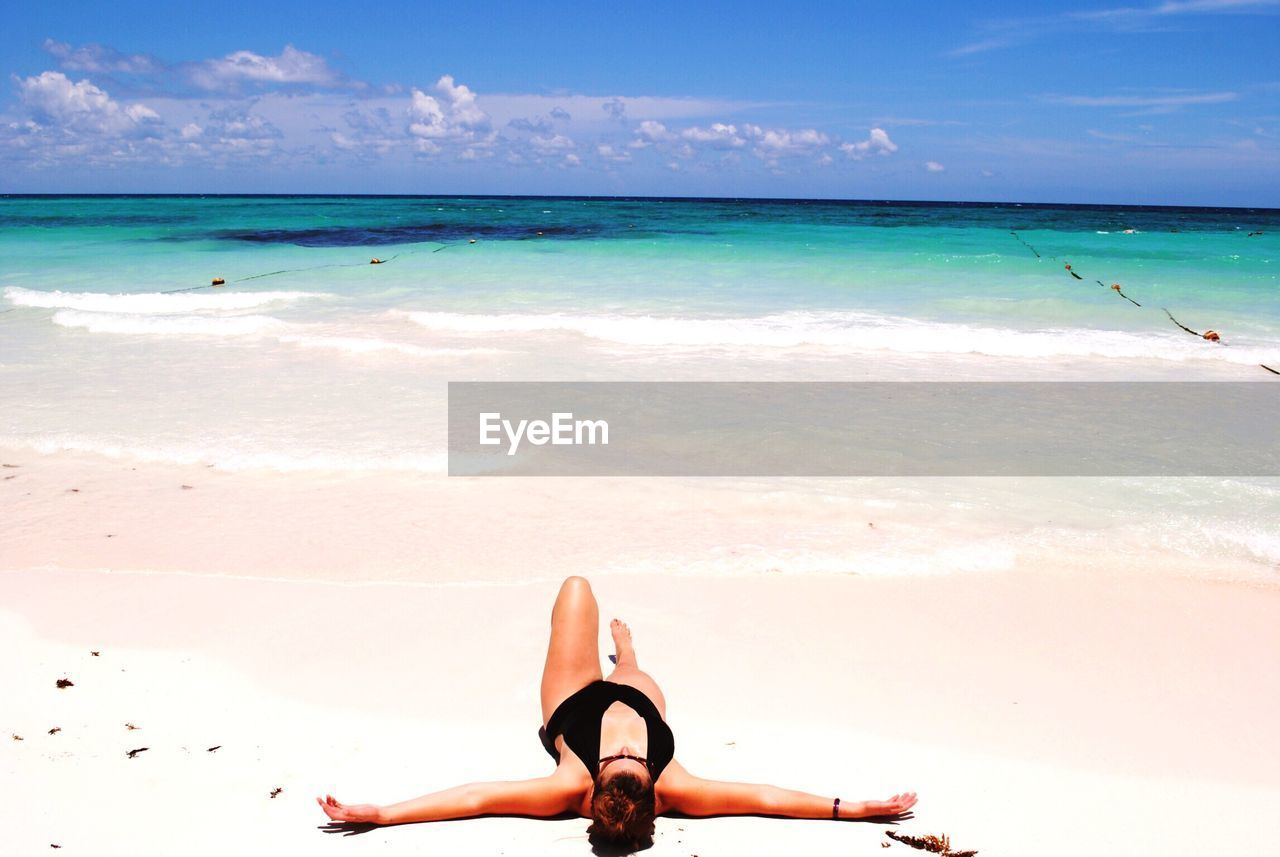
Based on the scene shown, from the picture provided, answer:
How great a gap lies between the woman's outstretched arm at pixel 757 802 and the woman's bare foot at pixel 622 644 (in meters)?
0.79

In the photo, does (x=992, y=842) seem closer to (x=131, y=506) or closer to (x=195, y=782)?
(x=195, y=782)

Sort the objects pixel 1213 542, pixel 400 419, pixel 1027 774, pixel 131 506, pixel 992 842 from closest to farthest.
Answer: pixel 992 842, pixel 1027 774, pixel 1213 542, pixel 131 506, pixel 400 419

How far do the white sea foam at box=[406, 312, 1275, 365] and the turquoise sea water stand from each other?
59 millimetres

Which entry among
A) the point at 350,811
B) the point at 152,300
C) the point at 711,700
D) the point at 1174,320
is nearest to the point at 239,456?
the point at 350,811

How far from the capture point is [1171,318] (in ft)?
47.5

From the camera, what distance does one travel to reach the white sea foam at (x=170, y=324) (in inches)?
512

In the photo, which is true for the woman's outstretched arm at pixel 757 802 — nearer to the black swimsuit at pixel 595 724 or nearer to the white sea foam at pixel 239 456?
the black swimsuit at pixel 595 724

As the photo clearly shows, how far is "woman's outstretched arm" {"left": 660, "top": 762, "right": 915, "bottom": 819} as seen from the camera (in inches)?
121

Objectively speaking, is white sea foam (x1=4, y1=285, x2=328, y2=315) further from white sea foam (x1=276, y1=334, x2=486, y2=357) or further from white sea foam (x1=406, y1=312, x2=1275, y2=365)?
white sea foam (x1=276, y1=334, x2=486, y2=357)

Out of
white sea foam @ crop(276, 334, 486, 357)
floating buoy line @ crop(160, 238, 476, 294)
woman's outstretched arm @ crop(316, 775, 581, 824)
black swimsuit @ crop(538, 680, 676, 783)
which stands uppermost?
floating buoy line @ crop(160, 238, 476, 294)

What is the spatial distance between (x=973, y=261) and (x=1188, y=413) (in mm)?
15722

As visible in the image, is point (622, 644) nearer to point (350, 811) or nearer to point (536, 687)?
point (536, 687)

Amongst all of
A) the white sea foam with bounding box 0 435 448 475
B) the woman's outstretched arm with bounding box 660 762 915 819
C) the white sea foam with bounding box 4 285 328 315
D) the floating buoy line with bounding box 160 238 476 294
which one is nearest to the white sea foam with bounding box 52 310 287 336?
the white sea foam with bounding box 4 285 328 315

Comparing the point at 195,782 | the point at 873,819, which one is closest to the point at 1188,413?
the point at 873,819
